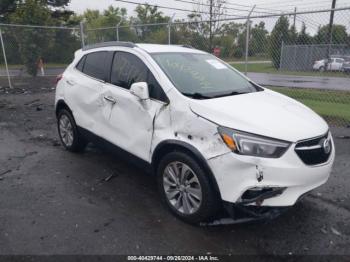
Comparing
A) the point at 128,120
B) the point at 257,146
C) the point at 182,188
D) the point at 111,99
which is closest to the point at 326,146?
the point at 257,146

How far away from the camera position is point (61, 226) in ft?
10.8

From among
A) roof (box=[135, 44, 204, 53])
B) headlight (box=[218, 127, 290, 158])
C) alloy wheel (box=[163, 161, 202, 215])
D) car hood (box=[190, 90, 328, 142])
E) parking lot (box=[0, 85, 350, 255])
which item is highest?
roof (box=[135, 44, 204, 53])

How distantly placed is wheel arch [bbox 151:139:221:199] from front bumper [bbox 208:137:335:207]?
55 mm

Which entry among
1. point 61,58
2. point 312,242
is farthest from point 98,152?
point 61,58

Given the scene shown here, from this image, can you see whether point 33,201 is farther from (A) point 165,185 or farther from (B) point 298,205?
(B) point 298,205

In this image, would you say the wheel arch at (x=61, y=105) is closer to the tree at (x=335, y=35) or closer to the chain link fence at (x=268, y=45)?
the chain link fence at (x=268, y=45)

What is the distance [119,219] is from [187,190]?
805 mm

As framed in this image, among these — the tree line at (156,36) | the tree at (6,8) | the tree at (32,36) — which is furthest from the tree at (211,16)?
the tree at (6,8)

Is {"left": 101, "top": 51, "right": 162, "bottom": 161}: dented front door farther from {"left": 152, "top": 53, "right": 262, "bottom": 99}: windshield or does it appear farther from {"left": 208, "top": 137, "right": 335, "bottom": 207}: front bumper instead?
{"left": 208, "top": 137, "right": 335, "bottom": 207}: front bumper

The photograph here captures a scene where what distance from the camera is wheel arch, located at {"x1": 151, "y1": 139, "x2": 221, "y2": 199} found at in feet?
9.66

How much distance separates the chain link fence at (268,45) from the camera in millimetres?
8836

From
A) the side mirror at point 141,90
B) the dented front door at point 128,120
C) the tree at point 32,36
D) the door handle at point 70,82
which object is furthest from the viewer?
the tree at point 32,36

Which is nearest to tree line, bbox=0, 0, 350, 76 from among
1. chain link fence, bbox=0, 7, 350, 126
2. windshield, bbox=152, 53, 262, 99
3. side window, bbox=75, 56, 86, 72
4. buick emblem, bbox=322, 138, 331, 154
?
chain link fence, bbox=0, 7, 350, 126

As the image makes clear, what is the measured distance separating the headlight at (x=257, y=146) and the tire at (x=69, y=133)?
10.1 feet
